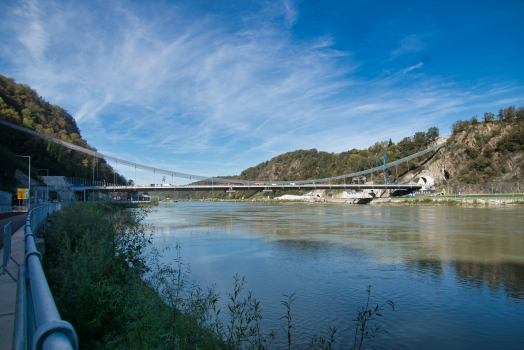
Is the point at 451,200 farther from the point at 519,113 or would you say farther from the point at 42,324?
the point at 42,324

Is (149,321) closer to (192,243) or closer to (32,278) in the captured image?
(32,278)

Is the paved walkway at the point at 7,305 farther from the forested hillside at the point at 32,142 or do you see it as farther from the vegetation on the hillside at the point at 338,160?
the vegetation on the hillside at the point at 338,160

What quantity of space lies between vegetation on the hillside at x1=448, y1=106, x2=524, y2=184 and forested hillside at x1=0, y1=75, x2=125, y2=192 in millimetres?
83683

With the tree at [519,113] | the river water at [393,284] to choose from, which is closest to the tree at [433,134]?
the tree at [519,113]

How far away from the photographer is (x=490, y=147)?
238 feet

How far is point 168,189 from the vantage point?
62.3 meters

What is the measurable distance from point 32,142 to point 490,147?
9934 centimetres

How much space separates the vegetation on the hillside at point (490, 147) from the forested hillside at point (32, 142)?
8368 cm

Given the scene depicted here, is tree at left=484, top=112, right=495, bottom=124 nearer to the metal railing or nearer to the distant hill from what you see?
the distant hill

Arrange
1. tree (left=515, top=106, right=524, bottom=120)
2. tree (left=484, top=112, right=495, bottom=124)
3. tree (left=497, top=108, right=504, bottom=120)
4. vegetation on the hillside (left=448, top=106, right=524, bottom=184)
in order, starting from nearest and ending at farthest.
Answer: vegetation on the hillside (left=448, top=106, right=524, bottom=184) → tree (left=515, top=106, right=524, bottom=120) → tree (left=497, top=108, right=504, bottom=120) → tree (left=484, top=112, right=495, bottom=124)

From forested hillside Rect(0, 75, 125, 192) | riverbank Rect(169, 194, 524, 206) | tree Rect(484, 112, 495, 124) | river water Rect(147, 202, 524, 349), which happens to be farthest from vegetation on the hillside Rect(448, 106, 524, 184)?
forested hillside Rect(0, 75, 125, 192)

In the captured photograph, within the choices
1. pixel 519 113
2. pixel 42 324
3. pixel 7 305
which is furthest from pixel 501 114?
pixel 42 324

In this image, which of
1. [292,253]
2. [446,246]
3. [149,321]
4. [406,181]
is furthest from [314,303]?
[406,181]

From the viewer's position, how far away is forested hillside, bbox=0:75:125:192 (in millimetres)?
50250
